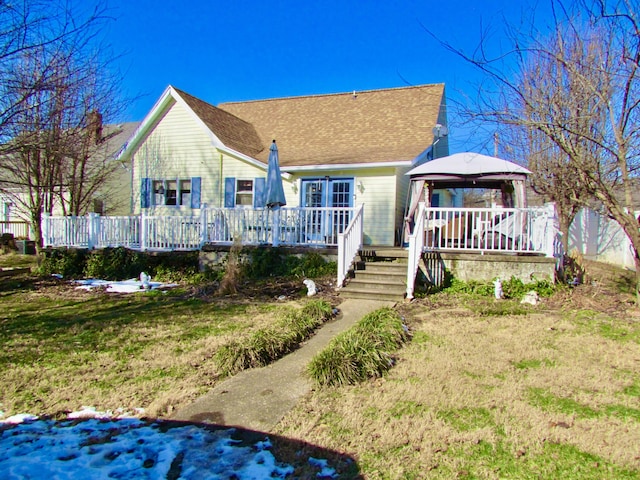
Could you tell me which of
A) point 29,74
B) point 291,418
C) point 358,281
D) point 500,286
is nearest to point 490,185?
point 500,286

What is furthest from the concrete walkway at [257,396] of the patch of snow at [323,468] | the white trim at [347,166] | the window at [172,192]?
the window at [172,192]

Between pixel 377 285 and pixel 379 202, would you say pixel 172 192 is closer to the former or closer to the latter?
pixel 379 202

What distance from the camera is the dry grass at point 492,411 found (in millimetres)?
2824

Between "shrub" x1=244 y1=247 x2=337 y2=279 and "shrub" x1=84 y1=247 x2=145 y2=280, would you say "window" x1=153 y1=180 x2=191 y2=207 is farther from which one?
"shrub" x1=244 y1=247 x2=337 y2=279

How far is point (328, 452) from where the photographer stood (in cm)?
295

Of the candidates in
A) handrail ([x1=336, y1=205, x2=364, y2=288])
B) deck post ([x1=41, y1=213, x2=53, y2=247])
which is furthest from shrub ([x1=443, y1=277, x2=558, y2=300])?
deck post ([x1=41, y1=213, x2=53, y2=247])

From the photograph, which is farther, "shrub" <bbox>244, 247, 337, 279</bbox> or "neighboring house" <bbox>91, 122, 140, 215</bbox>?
"neighboring house" <bbox>91, 122, 140, 215</bbox>

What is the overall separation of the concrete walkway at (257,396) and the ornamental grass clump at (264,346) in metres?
0.11

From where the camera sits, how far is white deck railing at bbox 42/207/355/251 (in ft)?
35.1

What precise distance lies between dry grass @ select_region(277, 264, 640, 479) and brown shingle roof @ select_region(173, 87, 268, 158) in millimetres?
10303

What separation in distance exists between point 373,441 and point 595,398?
223 centimetres

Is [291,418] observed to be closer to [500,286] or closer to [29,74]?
[500,286]

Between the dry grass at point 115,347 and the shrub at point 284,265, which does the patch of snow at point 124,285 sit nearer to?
the dry grass at point 115,347

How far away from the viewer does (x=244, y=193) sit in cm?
1405
